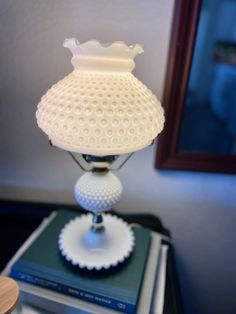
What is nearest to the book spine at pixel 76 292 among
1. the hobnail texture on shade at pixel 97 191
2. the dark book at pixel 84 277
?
the dark book at pixel 84 277

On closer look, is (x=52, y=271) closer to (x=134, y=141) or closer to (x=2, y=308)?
(x=2, y=308)

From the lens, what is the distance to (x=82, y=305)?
0.60 m

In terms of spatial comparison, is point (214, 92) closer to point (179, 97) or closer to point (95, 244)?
point (179, 97)

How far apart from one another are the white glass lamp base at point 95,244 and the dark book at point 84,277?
0.07 feet

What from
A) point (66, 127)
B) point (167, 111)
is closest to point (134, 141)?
point (66, 127)

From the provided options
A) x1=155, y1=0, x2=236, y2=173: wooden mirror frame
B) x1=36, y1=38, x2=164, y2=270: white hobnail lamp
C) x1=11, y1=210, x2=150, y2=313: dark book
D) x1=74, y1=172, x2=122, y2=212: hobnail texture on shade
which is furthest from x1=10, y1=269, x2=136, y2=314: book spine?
x1=155, y1=0, x2=236, y2=173: wooden mirror frame

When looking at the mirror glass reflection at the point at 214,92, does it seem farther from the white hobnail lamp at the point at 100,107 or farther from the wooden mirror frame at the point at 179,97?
the white hobnail lamp at the point at 100,107

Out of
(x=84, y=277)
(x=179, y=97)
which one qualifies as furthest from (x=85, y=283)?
(x=179, y=97)

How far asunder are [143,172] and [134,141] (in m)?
0.41

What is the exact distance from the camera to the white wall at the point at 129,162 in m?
0.71

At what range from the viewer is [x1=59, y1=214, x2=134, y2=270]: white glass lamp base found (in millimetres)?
637

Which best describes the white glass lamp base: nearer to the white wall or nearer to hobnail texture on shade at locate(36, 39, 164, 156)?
the white wall

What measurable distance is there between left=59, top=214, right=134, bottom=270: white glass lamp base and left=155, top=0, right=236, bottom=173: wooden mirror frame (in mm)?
259

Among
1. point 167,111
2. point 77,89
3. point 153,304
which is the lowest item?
point 153,304
